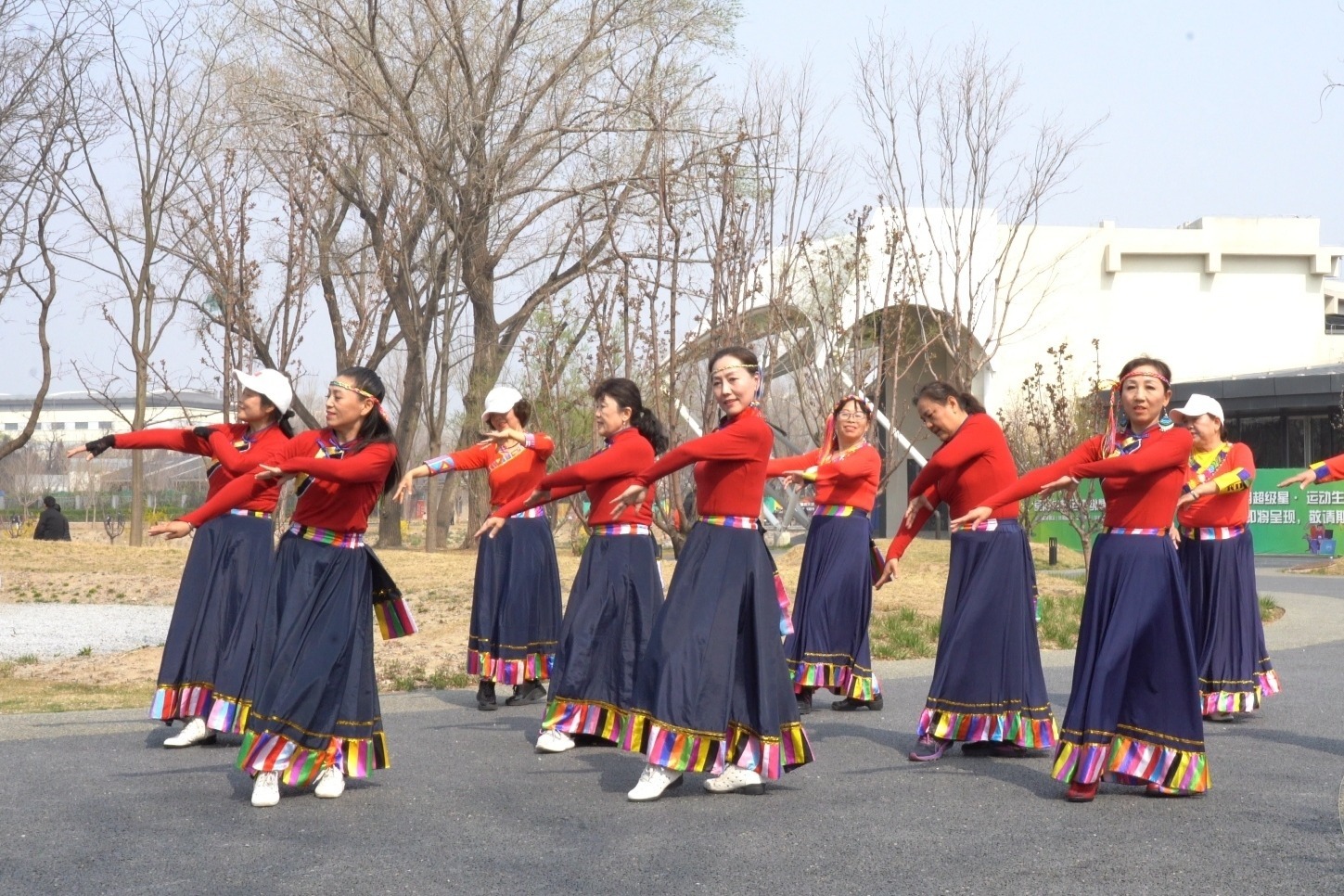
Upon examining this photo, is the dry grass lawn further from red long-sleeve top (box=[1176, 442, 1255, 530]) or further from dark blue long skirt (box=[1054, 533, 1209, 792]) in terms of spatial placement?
dark blue long skirt (box=[1054, 533, 1209, 792])

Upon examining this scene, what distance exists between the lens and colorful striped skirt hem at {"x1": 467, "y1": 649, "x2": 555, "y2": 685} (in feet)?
29.5

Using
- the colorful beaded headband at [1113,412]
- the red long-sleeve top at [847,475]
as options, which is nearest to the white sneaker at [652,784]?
the colorful beaded headband at [1113,412]

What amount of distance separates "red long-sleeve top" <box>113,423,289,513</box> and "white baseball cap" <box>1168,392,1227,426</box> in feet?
15.0

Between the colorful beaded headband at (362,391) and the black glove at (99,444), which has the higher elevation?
the colorful beaded headband at (362,391)

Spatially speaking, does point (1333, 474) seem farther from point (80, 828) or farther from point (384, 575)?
point (80, 828)

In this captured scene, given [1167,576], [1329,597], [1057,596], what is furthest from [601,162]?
[1167,576]

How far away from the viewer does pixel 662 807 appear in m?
6.07

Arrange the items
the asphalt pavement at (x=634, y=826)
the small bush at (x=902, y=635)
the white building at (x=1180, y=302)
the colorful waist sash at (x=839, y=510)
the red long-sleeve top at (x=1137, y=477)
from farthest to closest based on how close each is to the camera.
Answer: the white building at (x=1180, y=302) → the small bush at (x=902, y=635) → the colorful waist sash at (x=839, y=510) → the red long-sleeve top at (x=1137, y=477) → the asphalt pavement at (x=634, y=826)

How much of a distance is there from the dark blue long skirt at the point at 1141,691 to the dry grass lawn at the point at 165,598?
558cm

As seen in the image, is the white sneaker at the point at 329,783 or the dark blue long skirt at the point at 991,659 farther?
the dark blue long skirt at the point at 991,659

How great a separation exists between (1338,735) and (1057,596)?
11.1 meters

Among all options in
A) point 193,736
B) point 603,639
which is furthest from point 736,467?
point 193,736

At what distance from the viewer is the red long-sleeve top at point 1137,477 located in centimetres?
612

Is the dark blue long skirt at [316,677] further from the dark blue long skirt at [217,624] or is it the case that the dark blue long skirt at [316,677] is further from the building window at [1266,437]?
the building window at [1266,437]
